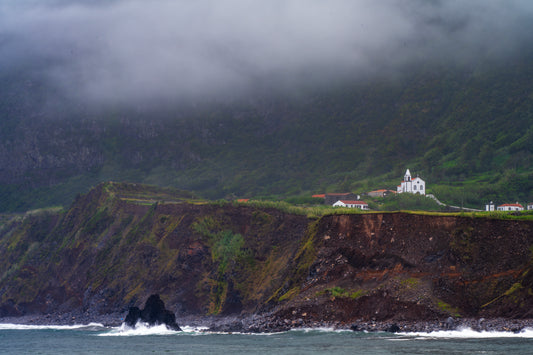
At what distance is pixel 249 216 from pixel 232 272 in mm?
13989

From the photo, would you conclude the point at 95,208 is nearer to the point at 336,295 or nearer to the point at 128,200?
the point at 128,200

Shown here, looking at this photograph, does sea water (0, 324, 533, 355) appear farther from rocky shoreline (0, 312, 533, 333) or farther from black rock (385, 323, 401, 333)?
black rock (385, 323, 401, 333)

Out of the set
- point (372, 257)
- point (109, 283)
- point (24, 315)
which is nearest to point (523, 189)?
point (372, 257)

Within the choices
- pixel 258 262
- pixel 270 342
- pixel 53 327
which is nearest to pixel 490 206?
pixel 258 262

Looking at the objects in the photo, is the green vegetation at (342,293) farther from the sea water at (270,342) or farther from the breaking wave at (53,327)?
the breaking wave at (53,327)

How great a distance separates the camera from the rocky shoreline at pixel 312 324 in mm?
70062

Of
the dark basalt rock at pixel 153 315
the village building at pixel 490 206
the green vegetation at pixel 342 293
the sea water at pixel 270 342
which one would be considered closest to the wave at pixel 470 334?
the sea water at pixel 270 342

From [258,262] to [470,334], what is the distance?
43819 mm

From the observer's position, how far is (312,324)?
82625 millimetres

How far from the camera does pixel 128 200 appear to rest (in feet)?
499

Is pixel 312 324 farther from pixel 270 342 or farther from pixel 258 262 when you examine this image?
pixel 258 262

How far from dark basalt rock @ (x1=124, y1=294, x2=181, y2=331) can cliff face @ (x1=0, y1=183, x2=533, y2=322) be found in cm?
555

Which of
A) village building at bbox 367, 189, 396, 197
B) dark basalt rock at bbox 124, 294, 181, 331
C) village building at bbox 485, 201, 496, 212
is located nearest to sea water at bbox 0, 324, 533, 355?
dark basalt rock at bbox 124, 294, 181, 331

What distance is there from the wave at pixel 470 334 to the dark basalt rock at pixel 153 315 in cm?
4026
